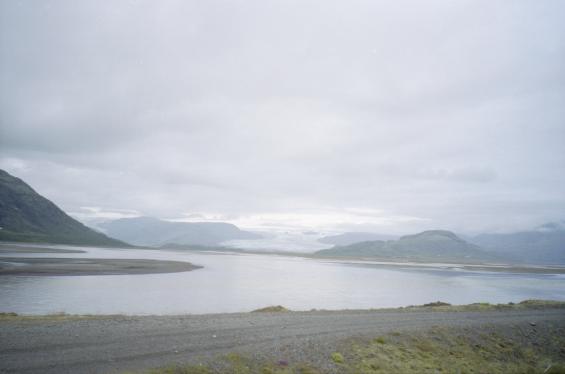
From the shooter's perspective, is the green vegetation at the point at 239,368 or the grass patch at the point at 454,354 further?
the grass patch at the point at 454,354

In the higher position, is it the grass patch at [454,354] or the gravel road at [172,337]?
the gravel road at [172,337]

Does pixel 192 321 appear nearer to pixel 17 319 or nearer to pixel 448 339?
pixel 17 319

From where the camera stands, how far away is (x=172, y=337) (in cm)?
1594

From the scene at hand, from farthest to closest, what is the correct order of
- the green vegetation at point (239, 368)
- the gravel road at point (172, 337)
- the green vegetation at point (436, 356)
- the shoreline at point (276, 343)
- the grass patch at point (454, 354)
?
the grass patch at point (454, 354), the green vegetation at point (436, 356), the shoreline at point (276, 343), the gravel road at point (172, 337), the green vegetation at point (239, 368)

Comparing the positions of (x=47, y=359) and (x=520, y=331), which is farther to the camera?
(x=520, y=331)

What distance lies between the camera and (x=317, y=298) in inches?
1629

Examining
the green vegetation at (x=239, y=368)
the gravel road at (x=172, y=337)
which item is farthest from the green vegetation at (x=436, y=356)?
the gravel road at (x=172, y=337)

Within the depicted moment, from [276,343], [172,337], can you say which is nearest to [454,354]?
[276,343]

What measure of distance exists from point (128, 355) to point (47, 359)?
8.47ft

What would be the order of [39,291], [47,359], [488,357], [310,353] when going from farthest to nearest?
[39,291] < [488,357] < [310,353] < [47,359]

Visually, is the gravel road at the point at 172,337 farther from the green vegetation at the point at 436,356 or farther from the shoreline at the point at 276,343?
the green vegetation at the point at 436,356

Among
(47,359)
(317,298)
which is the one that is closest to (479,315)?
(317,298)

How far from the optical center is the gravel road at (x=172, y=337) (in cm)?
1227

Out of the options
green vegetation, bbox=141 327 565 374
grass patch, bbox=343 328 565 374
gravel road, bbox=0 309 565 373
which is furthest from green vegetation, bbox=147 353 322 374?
grass patch, bbox=343 328 565 374
